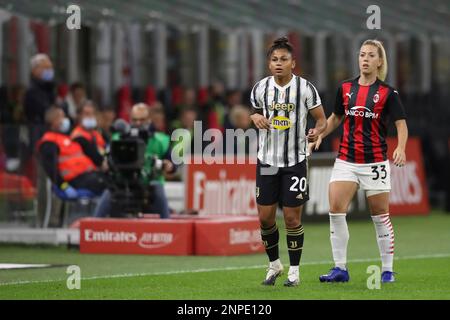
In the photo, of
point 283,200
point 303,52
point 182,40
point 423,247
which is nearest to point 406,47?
point 303,52

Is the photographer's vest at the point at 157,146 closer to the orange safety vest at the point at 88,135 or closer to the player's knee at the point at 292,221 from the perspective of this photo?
the orange safety vest at the point at 88,135

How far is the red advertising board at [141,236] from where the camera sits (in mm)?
15912

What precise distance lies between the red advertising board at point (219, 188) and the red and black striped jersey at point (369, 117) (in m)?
8.43

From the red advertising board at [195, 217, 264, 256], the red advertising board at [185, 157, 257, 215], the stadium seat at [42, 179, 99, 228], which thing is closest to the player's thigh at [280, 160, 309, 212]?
the red advertising board at [195, 217, 264, 256]

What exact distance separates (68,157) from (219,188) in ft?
10.1

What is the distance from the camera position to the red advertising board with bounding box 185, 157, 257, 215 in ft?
67.1

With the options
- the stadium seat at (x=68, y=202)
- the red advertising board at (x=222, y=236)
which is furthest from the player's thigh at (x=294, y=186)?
the stadium seat at (x=68, y=202)

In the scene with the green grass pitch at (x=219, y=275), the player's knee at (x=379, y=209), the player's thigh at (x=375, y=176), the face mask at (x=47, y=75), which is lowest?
the green grass pitch at (x=219, y=275)

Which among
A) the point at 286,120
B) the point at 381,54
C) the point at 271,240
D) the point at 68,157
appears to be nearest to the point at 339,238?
the point at 271,240

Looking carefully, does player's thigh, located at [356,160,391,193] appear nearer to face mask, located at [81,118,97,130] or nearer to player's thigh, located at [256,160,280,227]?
player's thigh, located at [256,160,280,227]

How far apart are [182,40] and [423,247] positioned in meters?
11.3

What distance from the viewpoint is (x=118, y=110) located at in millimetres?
24062

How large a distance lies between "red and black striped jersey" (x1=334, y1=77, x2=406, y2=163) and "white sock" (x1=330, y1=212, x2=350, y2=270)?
558 mm

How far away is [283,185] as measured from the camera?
11.6 metres
